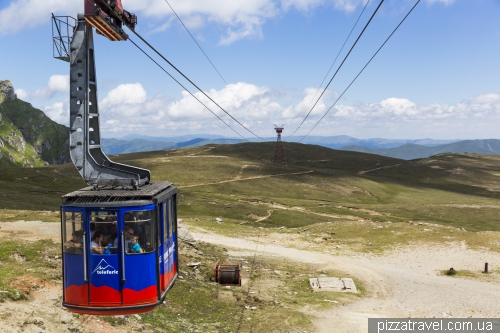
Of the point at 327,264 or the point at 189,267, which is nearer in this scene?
the point at 189,267

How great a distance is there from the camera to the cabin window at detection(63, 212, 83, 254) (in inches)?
618

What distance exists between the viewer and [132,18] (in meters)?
18.3

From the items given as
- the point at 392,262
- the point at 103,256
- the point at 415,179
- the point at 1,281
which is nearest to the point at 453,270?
the point at 392,262

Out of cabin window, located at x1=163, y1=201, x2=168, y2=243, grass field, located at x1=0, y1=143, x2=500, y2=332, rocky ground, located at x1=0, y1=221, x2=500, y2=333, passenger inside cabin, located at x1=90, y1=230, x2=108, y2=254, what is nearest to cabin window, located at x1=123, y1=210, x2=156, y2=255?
passenger inside cabin, located at x1=90, y1=230, x2=108, y2=254

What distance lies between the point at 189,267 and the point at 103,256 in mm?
16659

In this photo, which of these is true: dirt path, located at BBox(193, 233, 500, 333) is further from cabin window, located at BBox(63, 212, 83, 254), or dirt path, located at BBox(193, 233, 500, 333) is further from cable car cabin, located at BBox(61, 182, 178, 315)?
cabin window, located at BBox(63, 212, 83, 254)

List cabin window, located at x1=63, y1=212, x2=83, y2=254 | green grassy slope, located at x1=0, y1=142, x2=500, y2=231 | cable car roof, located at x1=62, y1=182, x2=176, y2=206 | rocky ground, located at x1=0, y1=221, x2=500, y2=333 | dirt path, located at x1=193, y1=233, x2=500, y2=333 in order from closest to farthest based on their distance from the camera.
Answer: cable car roof, located at x1=62, y1=182, x2=176, y2=206, cabin window, located at x1=63, y1=212, x2=83, y2=254, rocky ground, located at x1=0, y1=221, x2=500, y2=333, dirt path, located at x1=193, y1=233, x2=500, y2=333, green grassy slope, located at x1=0, y1=142, x2=500, y2=231

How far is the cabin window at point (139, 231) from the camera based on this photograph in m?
15.8

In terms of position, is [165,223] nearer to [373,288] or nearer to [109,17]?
[109,17]

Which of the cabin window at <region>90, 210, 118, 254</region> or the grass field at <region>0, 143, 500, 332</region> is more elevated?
the cabin window at <region>90, 210, 118, 254</region>

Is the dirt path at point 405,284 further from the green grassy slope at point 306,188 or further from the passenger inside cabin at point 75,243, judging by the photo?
the green grassy slope at point 306,188

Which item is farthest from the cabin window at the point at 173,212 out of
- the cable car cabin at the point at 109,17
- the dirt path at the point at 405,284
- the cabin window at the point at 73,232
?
the dirt path at the point at 405,284

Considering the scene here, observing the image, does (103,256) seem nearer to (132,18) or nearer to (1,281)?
(1,281)

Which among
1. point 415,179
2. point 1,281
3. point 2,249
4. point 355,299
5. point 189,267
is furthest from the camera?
point 415,179
